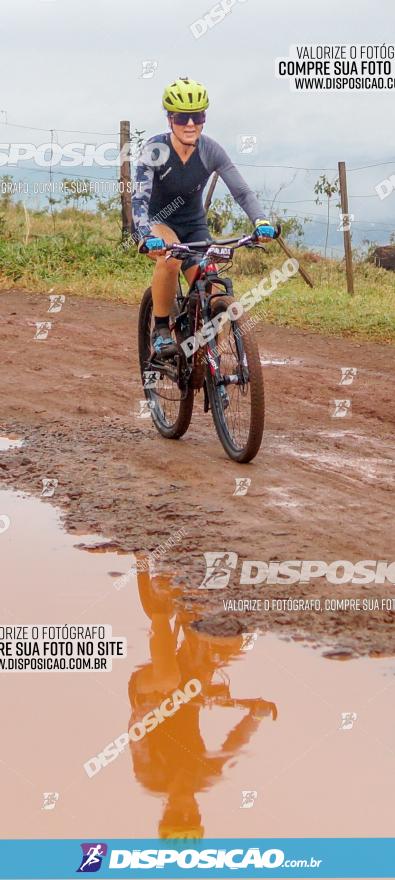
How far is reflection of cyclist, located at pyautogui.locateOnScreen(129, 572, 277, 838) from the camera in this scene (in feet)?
10.9

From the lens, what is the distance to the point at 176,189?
7188 mm

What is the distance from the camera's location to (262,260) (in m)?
21.1

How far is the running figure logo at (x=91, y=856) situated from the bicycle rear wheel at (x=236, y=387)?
3.74 m

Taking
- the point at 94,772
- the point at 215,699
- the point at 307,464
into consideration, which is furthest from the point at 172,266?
the point at 94,772

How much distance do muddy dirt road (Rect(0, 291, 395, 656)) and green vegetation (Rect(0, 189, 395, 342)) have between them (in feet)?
8.35

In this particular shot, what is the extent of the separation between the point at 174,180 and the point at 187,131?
323 millimetres

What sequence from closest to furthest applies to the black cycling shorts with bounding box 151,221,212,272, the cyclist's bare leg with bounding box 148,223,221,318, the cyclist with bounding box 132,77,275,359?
the cyclist with bounding box 132,77,275,359 < the cyclist's bare leg with bounding box 148,223,221,318 < the black cycling shorts with bounding box 151,221,212,272

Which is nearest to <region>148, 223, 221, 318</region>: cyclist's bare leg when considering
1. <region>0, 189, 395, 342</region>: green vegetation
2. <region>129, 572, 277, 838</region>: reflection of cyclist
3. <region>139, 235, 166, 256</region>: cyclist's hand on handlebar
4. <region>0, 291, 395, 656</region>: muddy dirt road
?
<region>139, 235, 166, 256</region>: cyclist's hand on handlebar

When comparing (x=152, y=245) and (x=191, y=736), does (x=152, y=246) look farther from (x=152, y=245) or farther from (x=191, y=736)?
(x=191, y=736)

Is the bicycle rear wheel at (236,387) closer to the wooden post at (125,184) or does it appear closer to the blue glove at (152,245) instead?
the blue glove at (152,245)

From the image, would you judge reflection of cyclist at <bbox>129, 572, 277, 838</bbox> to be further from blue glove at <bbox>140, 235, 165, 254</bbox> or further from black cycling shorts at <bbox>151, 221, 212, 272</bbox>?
black cycling shorts at <bbox>151, 221, 212, 272</bbox>

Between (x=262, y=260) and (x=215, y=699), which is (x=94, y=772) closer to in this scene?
(x=215, y=699)

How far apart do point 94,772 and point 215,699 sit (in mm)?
663

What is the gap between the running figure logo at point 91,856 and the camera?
3012mm
